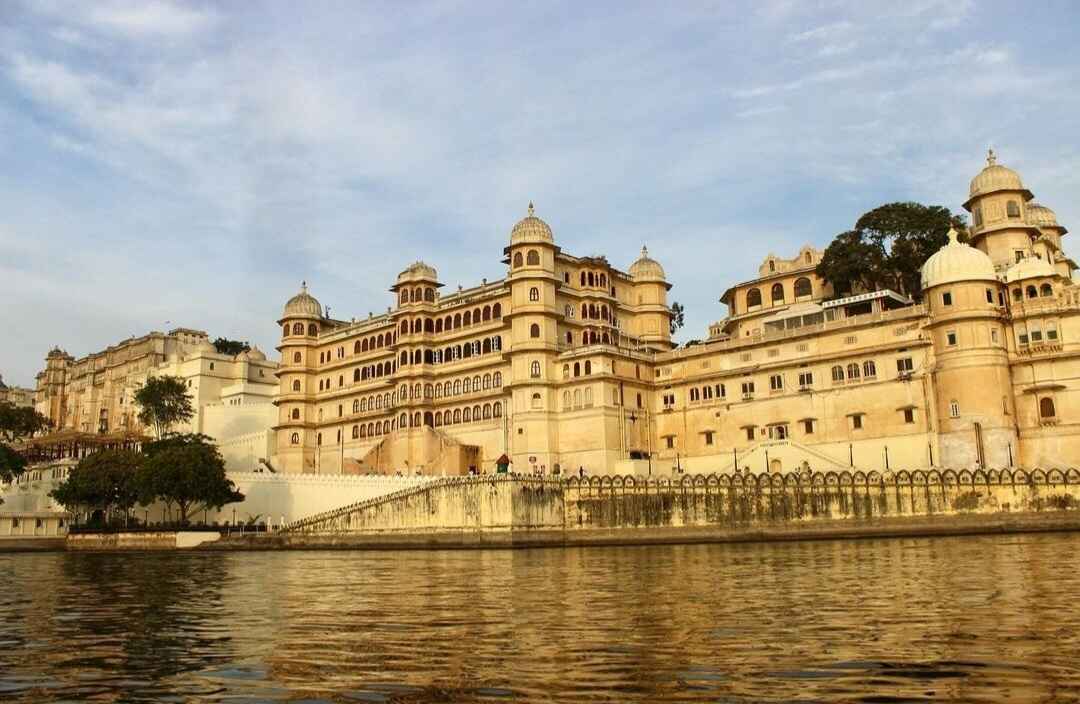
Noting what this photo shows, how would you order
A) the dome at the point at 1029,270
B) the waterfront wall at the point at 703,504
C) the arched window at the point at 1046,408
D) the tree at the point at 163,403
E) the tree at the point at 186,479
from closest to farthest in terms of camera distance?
the waterfront wall at the point at 703,504 → the arched window at the point at 1046,408 → the dome at the point at 1029,270 → the tree at the point at 186,479 → the tree at the point at 163,403

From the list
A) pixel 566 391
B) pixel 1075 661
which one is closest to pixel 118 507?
pixel 566 391

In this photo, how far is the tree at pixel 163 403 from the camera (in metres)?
81.5

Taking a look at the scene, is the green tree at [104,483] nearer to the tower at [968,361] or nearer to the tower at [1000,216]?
the tower at [968,361]

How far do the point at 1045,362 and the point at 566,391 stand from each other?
29716mm

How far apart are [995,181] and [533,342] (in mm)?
33251

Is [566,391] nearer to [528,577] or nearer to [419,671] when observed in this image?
[528,577]

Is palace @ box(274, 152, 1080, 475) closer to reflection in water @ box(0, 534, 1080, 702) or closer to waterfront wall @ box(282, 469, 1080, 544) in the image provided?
waterfront wall @ box(282, 469, 1080, 544)

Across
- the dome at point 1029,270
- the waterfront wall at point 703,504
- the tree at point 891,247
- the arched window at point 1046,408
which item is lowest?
the waterfront wall at point 703,504

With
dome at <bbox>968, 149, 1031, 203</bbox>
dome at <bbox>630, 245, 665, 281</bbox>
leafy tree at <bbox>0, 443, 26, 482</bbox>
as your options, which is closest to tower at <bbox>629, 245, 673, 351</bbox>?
dome at <bbox>630, 245, 665, 281</bbox>

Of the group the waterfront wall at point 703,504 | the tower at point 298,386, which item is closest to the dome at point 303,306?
the tower at point 298,386

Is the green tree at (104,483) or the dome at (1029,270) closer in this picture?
the dome at (1029,270)

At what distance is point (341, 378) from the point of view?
82500mm

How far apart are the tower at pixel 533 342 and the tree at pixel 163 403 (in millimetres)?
34247

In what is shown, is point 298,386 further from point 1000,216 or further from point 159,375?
point 1000,216
